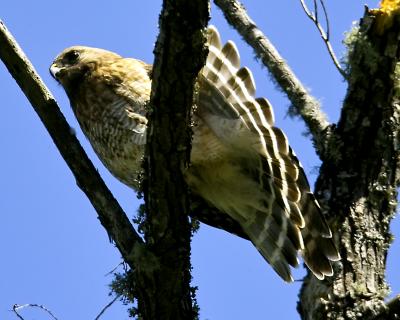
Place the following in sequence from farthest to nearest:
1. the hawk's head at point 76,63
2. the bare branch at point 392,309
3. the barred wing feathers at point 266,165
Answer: the hawk's head at point 76,63 → the barred wing feathers at point 266,165 → the bare branch at point 392,309

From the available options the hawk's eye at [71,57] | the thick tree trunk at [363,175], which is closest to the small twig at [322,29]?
the thick tree trunk at [363,175]

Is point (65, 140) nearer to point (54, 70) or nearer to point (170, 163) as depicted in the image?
point (170, 163)

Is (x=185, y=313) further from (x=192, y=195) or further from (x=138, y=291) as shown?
(x=192, y=195)

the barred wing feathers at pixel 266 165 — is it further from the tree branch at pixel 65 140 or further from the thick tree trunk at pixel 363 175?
the tree branch at pixel 65 140

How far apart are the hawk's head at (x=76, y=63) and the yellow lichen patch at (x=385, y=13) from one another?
83.4 inches

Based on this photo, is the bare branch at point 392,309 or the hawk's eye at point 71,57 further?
the hawk's eye at point 71,57

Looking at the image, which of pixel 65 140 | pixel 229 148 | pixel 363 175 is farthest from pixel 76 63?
pixel 363 175

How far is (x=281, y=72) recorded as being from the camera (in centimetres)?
442

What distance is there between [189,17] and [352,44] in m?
1.19

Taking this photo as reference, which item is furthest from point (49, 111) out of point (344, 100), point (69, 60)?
point (69, 60)

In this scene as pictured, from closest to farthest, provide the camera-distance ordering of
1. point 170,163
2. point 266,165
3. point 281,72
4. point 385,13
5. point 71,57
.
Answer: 1. point 170,163
2. point 385,13
3. point 266,165
4. point 281,72
5. point 71,57

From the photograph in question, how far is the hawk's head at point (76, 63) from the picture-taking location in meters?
5.29

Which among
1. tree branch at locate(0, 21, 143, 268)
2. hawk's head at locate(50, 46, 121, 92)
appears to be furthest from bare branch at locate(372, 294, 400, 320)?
hawk's head at locate(50, 46, 121, 92)

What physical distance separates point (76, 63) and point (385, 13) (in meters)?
2.58
